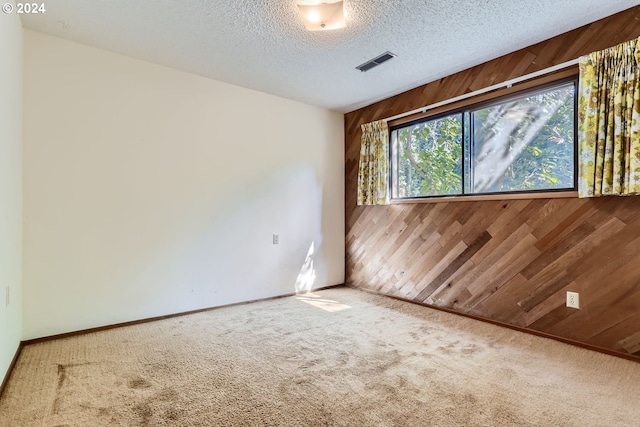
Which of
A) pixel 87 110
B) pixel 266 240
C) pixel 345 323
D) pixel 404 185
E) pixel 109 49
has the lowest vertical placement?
pixel 345 323

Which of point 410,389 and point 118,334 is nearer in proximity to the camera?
point 410,389

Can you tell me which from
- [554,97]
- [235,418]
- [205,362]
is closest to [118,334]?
[205,362]

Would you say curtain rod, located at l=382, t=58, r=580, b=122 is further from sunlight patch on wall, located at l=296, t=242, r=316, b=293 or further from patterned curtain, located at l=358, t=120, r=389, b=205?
sunlight patch on wall, located at l=296, t=242, r=316, b=293

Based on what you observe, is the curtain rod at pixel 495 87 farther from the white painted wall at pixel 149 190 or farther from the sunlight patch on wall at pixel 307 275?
the sunlight patch on wall at pixel 307 275

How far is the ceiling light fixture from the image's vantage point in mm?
2162

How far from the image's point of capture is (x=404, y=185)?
391cm

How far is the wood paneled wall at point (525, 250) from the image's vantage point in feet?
7.46

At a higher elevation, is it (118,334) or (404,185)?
(404,185)

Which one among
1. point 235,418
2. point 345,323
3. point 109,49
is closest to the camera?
point 235,418

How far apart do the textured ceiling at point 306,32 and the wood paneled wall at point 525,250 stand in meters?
0.17

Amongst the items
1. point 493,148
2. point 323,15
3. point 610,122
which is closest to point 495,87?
point 493,148

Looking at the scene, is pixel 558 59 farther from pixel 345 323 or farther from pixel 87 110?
pixel 87 110

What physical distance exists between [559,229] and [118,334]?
367cm

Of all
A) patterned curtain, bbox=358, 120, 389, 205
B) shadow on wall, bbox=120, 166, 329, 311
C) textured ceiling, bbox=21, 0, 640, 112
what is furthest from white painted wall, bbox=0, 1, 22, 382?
patterned curtain, bbox=358, 120, 389, 205
